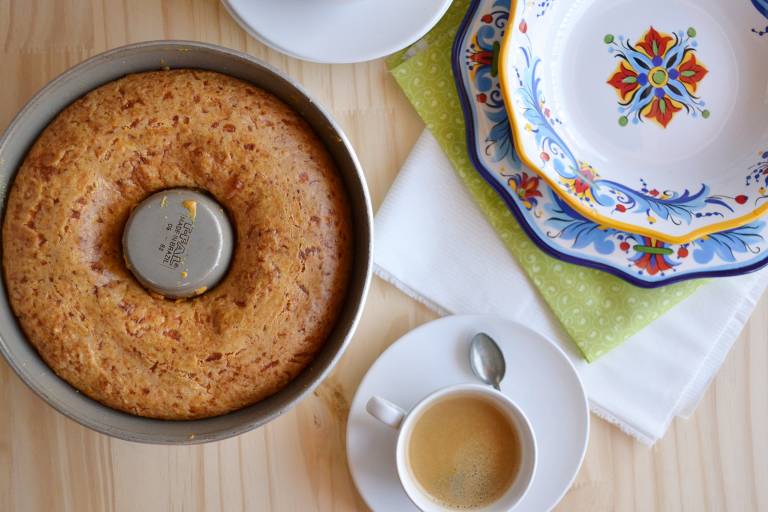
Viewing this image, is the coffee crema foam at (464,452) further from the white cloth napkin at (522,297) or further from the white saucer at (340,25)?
the white saucer at (340,25)

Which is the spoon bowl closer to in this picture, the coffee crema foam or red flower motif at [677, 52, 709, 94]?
the coffee crema foam

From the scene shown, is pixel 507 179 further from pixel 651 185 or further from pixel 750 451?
pixel 750 451

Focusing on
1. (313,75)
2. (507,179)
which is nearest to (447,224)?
(507,179)

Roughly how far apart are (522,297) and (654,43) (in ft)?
1.71

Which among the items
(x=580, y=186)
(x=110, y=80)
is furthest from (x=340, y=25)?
(x=580, y=186)

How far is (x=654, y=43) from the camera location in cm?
136

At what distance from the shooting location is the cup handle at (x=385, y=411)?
1180 mm

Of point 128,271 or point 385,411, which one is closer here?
point 128,271

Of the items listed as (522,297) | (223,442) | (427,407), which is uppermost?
(522,297)

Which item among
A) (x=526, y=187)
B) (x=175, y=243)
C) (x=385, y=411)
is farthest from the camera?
(x=526, y=187)

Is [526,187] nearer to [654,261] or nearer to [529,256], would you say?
[529,256]

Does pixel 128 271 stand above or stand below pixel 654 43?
below

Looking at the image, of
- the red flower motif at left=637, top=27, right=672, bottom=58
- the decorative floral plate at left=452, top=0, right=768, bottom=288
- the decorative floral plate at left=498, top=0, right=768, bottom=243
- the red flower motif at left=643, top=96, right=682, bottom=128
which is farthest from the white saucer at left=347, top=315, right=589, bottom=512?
the red flower motif at left=637, top=27, right=672, bottom=58

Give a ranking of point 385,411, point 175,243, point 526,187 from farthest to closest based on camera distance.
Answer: point 526,187, point 385,411, point 175,243
